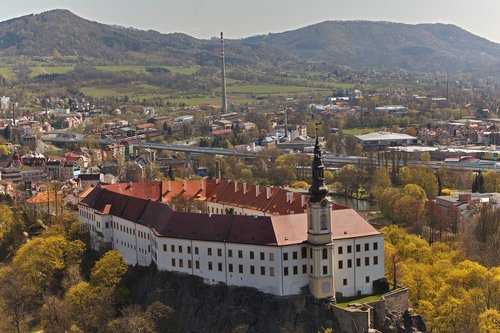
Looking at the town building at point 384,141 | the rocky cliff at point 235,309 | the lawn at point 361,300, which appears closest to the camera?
the rocky cliff at point 235,309

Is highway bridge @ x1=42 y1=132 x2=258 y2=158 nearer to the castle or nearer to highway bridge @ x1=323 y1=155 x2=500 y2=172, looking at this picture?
highway bridge @ x1=323 y1=155 x2=500 y2=172

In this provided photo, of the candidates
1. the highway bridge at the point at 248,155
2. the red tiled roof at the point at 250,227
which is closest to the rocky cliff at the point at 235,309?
the red tiled roof at the point at 250,227

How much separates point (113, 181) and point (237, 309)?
218 ft

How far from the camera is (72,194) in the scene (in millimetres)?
96188

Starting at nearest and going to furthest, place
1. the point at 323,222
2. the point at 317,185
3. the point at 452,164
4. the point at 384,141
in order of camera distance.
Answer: the point at 317,185, the point at 323,222, the point at 452,164, the point at 384,141

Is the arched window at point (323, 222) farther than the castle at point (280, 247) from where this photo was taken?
No

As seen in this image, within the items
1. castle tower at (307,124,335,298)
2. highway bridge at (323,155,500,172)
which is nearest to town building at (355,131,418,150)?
highway bridge at (323,155,500,172)

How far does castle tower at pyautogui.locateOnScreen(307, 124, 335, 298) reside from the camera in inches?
2131

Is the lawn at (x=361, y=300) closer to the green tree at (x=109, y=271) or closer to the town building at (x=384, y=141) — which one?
the green tree at (x=109, y=271)

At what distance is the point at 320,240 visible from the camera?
54.3 metres

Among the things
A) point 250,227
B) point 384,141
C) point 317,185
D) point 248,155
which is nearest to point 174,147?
point 248,155

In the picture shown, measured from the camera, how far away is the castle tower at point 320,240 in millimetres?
54125

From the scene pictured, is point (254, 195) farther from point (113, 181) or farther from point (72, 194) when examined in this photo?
point (113, 181)

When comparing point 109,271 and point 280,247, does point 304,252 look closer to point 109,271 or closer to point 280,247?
point 280,247
